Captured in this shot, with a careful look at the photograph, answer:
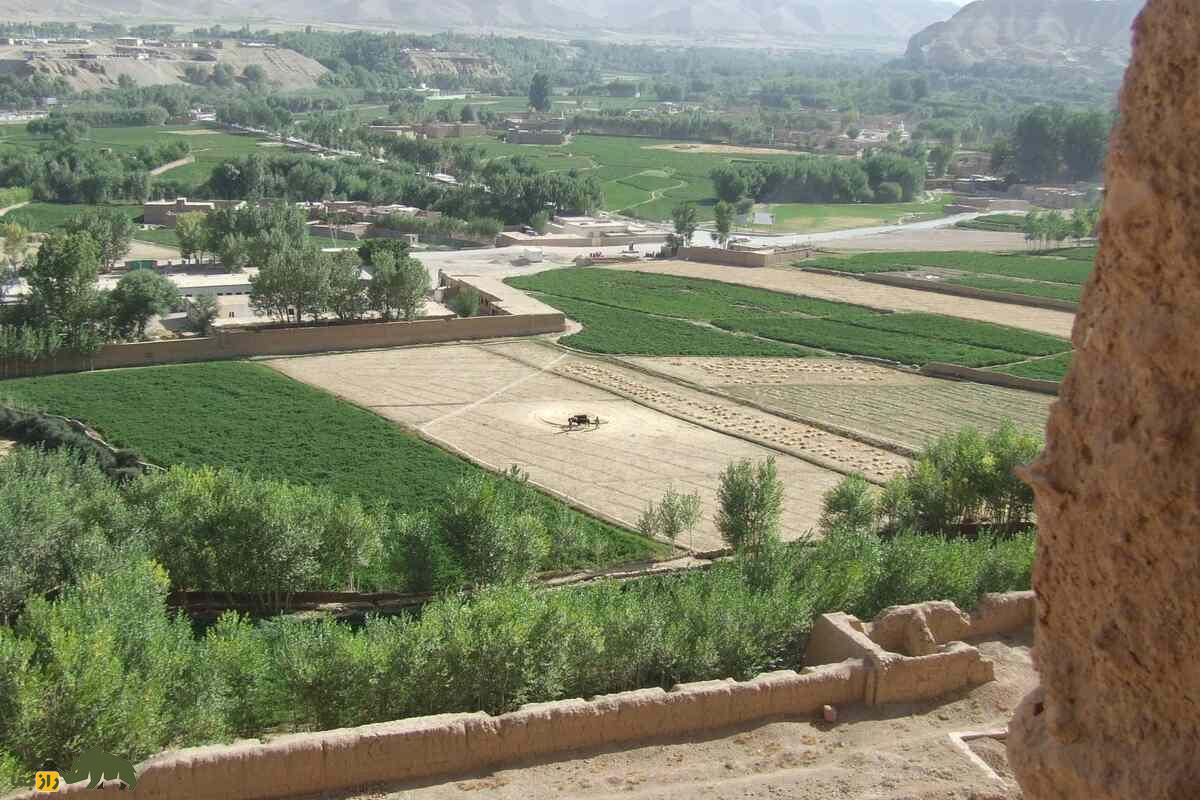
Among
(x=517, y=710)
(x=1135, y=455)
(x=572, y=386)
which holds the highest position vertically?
(x=1135, y=455)

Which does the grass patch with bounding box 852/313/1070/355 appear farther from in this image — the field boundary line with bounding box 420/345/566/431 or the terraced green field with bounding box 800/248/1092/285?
the field boundary line with bounding box 420/345/566/431

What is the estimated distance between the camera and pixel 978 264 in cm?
7050

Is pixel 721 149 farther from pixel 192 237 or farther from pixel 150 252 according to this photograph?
pixel 192 237

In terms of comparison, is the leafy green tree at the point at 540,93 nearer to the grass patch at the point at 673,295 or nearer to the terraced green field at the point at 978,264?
the terraced green field at the point at 978,264

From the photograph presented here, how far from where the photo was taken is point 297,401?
38594mm

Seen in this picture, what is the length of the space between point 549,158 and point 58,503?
331ft

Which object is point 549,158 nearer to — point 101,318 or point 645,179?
point 645,179

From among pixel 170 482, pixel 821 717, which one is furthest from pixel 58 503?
pixel 821 717

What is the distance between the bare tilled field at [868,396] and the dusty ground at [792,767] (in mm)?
20991

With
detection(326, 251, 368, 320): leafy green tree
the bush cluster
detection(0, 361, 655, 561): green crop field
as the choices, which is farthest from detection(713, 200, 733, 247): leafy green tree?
the bush cluster

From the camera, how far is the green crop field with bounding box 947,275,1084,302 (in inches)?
2395

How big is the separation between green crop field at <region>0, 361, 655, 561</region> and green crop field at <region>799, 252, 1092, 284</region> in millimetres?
36858

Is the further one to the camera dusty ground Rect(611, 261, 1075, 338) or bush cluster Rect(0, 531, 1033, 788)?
dusty ground Rect(611, 261, 1075, 338)

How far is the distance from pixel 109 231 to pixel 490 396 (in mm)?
28023
